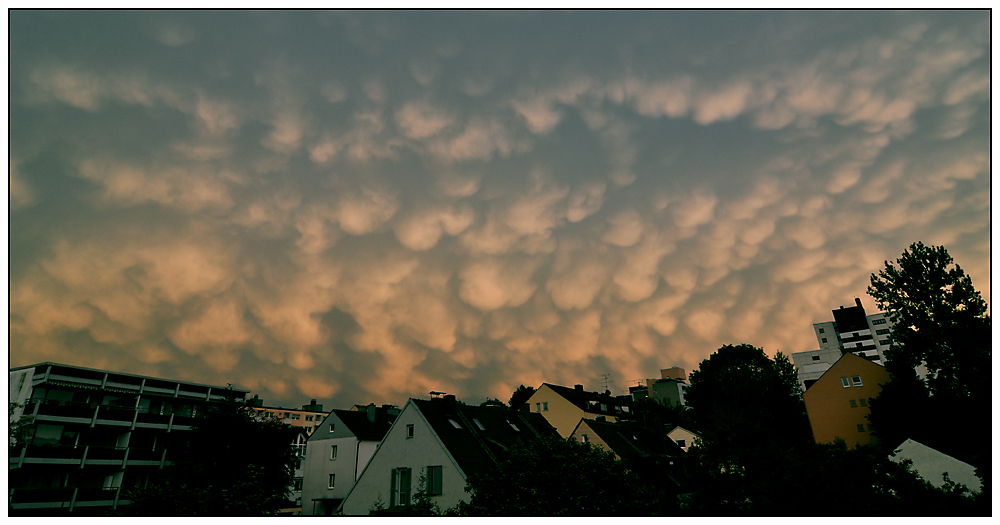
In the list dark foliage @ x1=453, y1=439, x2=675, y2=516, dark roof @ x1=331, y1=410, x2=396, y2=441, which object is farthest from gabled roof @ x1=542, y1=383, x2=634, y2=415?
dark foliage @ x1=453, y1=439, x2=675, y2=516

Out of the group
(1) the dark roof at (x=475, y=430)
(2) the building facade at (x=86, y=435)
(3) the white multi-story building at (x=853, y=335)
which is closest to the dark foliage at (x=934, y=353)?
(1) the dark roof at (x=475, y=430)

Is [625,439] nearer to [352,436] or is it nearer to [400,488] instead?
[400,488]

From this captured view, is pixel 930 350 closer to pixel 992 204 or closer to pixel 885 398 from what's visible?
pixel 885 398

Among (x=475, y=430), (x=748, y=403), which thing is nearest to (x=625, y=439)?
(x=475, y=430)

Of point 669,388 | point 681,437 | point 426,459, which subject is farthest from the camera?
point 669,388

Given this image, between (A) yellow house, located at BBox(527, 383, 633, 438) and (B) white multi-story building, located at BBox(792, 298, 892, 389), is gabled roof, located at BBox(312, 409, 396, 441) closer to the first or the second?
(A) yellow house, located at BBox(527, 383, 633, 438)

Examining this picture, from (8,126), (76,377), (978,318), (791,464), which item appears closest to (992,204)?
(791,464)

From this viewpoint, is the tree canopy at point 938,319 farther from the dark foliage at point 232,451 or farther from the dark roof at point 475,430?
the dark foliage at point 232,451
